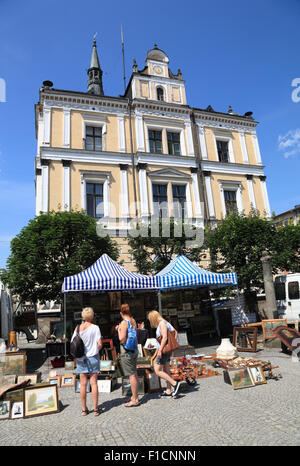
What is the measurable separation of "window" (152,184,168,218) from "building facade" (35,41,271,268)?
0.07 metres

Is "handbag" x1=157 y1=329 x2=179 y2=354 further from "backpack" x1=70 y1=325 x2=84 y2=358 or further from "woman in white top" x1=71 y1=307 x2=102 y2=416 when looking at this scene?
"backpack" x1=70 y1=325 x2=84 y2=358

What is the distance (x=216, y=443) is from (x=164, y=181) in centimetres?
1897

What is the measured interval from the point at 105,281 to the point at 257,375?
5.14 meters

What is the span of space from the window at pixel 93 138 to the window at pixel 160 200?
15.8 feet

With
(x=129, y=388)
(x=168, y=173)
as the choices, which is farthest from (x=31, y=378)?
(x=168, y=173)

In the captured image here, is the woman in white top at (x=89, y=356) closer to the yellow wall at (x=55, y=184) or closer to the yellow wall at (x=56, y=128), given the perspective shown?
the yellow wall at (x=55, y=184)

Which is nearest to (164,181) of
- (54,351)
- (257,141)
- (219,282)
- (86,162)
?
(86,162)

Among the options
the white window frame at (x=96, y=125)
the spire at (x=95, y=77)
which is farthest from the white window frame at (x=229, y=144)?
the spire at (x=95, y=77)

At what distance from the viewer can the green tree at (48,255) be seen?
1193 cm

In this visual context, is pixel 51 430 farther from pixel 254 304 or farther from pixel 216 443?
pixel 254 304

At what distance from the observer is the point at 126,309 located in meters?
5.57

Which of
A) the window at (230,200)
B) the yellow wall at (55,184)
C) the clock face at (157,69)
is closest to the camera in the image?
the yellow wall at (55,184)

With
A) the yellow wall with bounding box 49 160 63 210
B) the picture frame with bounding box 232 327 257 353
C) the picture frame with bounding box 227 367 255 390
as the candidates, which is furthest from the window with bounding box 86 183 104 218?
the picture frame with bounding box 227 367 255 390

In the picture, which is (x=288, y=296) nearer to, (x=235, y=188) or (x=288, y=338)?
(x=288, y=338)
